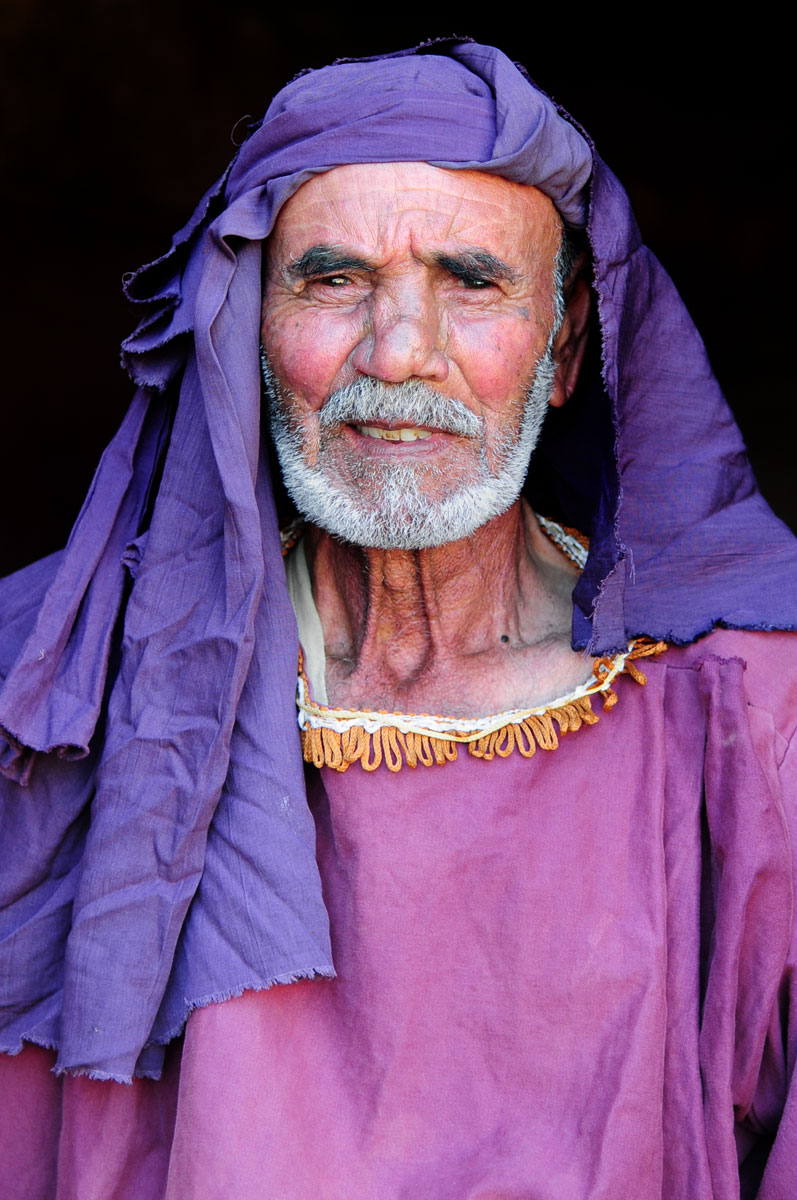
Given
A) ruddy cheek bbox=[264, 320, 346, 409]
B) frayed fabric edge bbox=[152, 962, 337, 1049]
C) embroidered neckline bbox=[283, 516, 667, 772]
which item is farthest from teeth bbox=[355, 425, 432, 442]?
frayed fabric edge bbox=[152, 962, 337, 1049]

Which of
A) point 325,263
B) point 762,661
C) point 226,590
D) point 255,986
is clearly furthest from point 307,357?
point 255,986

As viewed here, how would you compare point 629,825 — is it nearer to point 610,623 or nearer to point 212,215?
point 610,623

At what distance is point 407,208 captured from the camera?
228cm

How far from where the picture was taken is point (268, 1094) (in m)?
2.11

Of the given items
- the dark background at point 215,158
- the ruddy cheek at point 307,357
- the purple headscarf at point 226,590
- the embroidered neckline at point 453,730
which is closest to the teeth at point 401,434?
the ruddy cheek at point 307,357

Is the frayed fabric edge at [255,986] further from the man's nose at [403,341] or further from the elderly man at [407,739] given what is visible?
the man's nose at [403,341]

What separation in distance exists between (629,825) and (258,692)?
2.00 feet

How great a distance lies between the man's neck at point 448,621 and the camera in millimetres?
2484

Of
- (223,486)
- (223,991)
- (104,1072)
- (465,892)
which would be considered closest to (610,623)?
(465,892)

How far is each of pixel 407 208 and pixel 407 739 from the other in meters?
0.84

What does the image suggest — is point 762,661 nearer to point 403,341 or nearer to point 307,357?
point 403,341

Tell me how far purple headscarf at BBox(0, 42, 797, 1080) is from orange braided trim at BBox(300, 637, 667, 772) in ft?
0.29

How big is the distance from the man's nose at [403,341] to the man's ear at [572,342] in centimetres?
32

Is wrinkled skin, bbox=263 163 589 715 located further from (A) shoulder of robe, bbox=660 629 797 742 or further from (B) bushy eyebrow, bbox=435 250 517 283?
(A) shoulder of robe, bbox=660 629 797 742
